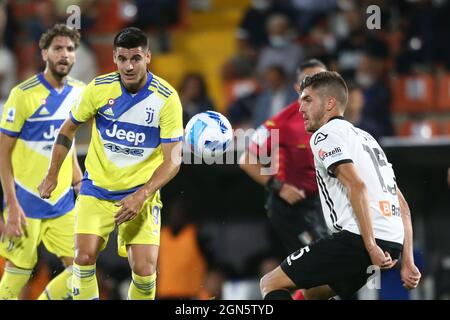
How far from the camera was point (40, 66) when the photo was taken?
12.1 metres

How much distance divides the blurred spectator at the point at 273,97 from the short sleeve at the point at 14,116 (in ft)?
13.8

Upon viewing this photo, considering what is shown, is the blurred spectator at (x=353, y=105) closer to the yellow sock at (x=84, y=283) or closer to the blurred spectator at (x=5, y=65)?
the yellow sock at (x=84, y=283)

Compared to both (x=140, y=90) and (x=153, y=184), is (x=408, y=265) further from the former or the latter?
(x=140, y=90)

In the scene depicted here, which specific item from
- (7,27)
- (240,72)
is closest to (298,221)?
(240,72)

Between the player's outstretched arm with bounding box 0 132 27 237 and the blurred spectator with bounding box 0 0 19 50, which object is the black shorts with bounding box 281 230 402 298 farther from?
the blurred spectator with bounding box 0 0 19 50

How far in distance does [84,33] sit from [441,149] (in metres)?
5.64

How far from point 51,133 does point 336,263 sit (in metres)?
2.48

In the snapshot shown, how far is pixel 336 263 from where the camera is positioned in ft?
19.2

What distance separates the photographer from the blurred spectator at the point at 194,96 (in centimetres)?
1089

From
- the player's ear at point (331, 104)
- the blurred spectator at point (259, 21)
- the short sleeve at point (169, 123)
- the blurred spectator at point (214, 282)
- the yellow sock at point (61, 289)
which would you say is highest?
the blurred spectator at point (259, 21)

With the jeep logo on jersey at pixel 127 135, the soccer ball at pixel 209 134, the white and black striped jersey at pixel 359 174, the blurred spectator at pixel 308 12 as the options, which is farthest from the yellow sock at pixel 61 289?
the blurred spectator at pixel 308 12

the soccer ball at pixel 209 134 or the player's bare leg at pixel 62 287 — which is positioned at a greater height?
the soccer ball at pixel 209 134
